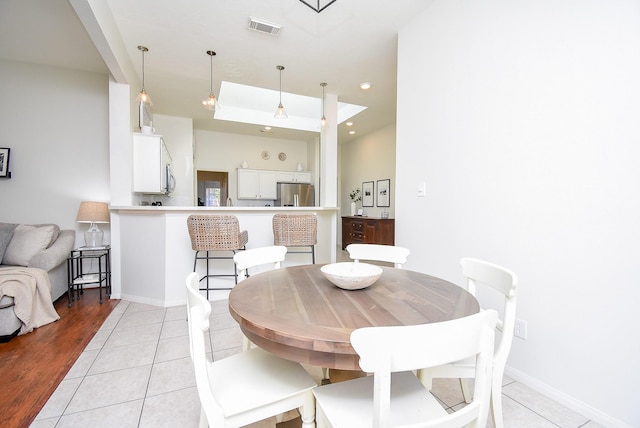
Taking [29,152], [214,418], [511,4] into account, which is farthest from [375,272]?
[29,152]

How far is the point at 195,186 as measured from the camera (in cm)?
625

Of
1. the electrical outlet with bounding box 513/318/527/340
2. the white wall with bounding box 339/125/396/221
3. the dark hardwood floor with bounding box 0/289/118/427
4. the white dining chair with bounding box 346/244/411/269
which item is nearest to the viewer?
the dark hardwood floor with bounding box 0/289/118/427

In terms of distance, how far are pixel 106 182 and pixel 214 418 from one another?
399 centimetres

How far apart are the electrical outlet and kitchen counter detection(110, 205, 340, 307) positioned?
2.58m

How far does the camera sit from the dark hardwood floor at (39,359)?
1.54 meters

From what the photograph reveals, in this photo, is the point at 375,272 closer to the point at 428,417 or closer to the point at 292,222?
the point at 428,417

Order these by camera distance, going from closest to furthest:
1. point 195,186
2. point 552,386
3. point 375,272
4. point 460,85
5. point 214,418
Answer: point 214,418
point 375,272
point 552,386
point 460,85
point 195,186

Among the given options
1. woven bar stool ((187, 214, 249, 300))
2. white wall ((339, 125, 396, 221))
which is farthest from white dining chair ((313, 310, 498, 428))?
white wall ((339, 125, 396, 221))

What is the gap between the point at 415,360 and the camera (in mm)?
662

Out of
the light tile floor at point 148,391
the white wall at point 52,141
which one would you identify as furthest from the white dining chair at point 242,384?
the white wall at point 52,141

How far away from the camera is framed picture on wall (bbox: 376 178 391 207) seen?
6159mm

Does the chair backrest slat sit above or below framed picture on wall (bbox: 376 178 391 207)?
below

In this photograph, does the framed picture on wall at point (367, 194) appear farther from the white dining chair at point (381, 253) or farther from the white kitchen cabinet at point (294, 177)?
the white dining chair at point (381, 253)

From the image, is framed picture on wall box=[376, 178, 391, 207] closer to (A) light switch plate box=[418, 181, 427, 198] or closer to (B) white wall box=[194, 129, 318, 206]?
(B) white wall box=[194, 129, 318, 206]
